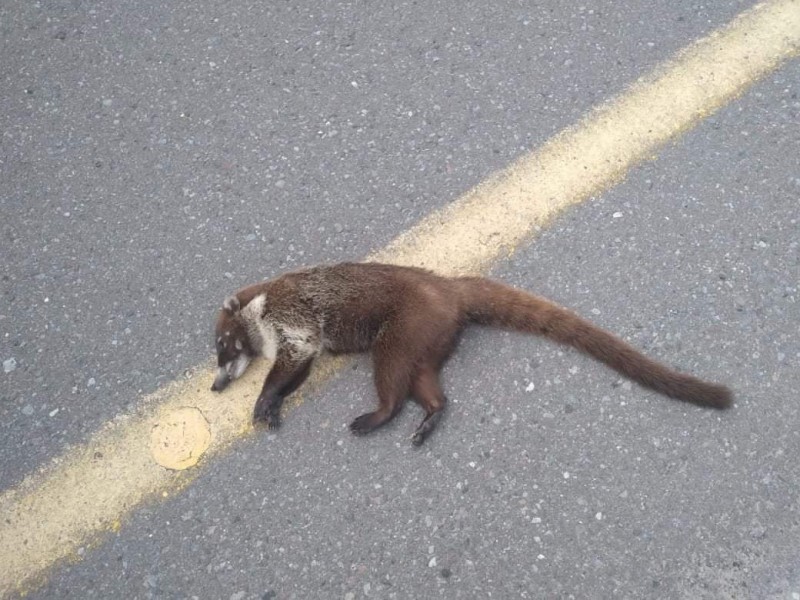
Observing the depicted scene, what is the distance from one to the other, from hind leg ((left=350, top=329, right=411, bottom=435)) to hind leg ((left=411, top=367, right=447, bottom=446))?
54 mm

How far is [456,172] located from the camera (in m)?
4.20

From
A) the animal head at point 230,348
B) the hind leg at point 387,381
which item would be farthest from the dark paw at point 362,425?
the animal head at point 230,348

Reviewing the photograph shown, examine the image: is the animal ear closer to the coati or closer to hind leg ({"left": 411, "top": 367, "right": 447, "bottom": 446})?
the coati

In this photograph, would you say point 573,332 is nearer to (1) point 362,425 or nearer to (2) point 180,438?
(1) point 362,425

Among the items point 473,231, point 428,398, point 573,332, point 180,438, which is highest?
point 180,438

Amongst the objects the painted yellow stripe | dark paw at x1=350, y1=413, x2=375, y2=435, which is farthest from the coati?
the painted yellow stripe

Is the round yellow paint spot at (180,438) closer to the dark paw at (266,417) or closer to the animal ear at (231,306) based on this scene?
the dark paw at (266,417)

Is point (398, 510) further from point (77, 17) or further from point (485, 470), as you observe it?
point (77, 17)

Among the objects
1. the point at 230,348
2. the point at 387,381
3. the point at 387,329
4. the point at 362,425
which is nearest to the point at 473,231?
the point at 387,329

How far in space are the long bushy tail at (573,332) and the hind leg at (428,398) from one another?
364mm

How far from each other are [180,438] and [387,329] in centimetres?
106

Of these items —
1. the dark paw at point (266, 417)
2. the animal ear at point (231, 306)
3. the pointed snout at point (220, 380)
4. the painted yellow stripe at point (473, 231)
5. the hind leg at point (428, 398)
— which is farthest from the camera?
the animal ear at point (231, 306)

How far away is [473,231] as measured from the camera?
157 inches

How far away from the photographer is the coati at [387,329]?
11.3ft
